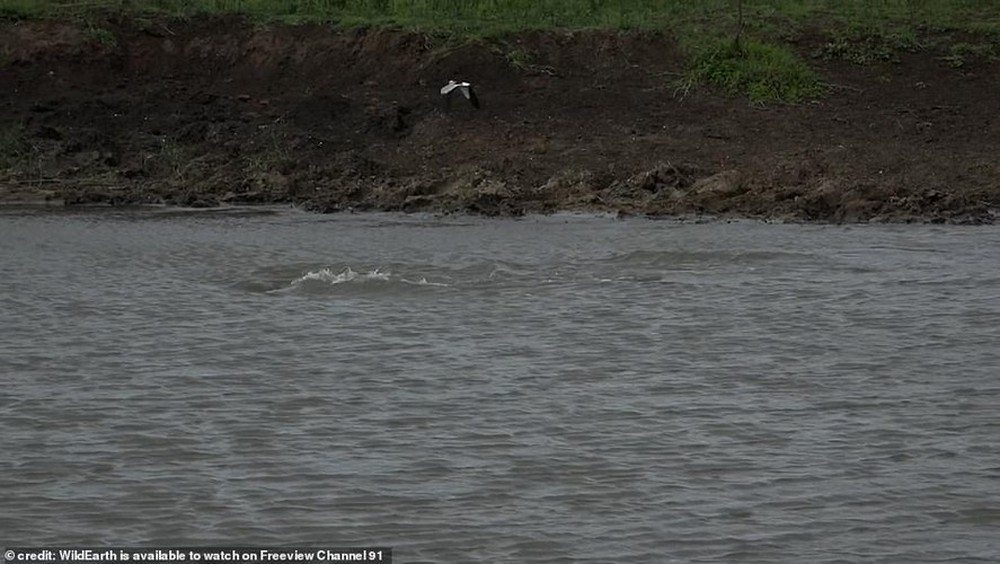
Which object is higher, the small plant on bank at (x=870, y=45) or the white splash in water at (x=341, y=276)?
the small plant on bank at (x=870, y=45)

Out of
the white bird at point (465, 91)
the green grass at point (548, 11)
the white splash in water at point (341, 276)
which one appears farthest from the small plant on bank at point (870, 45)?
the white splash in water at point (341, 276)

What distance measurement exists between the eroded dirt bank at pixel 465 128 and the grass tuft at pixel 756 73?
281 millimetres

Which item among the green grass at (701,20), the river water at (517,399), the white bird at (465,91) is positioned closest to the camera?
the river water at (517,399)

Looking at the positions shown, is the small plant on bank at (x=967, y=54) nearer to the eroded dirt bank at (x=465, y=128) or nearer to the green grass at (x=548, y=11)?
the eroded dirt bank at (x=465, y=128)

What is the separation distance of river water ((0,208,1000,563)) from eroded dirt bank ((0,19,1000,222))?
2674mm

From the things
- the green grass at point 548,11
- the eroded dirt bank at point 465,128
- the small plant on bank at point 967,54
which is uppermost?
the green grass at point 548,11

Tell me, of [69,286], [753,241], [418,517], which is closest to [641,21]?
[753,241]

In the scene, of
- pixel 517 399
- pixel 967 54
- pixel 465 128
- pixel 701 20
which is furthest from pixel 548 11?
pixel 517 399

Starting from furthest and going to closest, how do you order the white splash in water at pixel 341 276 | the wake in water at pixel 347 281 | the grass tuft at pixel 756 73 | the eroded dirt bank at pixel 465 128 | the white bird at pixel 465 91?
the grass tuft at pixel 756 73 < the white bird at pixel 465 91 < the eroded dirt bank at pixel 465 128 < the white splash in water at pixel 341 276 < the wake in water at pixel 347 281

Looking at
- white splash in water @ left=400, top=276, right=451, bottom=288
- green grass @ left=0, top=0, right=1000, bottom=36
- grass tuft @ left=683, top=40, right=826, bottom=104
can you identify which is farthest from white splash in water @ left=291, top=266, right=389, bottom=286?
green grass @ left=0, top=0, right=1000, bottom=36

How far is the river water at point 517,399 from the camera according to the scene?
20.3ft

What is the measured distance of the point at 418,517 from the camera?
20.5 ft

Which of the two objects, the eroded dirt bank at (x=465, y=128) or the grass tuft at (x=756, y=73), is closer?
the eroded dirt bank at (x=465, y=128)

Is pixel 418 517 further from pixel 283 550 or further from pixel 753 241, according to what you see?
pixel 753 241
